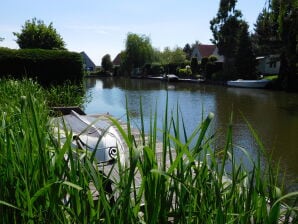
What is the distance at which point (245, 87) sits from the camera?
3253cm

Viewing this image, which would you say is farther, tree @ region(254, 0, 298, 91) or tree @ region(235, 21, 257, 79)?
tree @ region(235, 21, 257, 79)

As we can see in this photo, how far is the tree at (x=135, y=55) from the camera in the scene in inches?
2539

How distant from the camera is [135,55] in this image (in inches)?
2539

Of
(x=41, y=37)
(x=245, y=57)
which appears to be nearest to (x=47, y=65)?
(x=41, y=37)

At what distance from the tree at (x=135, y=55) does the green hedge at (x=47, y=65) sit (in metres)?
51.9

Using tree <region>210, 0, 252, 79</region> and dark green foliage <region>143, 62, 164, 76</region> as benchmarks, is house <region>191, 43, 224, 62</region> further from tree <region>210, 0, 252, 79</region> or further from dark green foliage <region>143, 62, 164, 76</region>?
tree <region>210, 0, 252, 79</region>

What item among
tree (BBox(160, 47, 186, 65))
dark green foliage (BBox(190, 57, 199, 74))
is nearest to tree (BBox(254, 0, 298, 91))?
dark green foliage (BBox(190, 57, 199, 74))

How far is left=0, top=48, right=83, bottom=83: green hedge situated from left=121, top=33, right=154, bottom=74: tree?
2045 inches

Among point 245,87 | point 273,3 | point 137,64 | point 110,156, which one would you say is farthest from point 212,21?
point 110,156

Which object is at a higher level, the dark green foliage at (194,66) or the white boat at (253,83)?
the dark green foliage at (194,66)

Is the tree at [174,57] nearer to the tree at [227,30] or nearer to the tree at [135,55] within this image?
the tree at [135,55]

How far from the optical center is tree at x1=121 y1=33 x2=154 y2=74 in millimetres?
64500

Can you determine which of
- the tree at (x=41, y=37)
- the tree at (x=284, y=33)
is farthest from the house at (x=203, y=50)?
the tree at (x=41, y=37)

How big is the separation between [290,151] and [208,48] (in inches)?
2348
